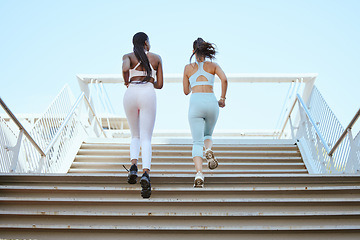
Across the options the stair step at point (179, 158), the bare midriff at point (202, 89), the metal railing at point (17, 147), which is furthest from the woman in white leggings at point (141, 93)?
the stair step at point (179, 158)

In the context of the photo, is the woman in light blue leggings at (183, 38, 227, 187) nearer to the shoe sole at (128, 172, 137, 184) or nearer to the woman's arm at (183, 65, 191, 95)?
the woman's arm at (183, 65, 191, 95)

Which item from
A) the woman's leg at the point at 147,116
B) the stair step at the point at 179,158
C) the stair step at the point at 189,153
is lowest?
the woman's leg at the point at 147,116

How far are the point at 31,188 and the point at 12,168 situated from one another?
5.33 feet

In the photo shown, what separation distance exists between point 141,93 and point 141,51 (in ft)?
1.60

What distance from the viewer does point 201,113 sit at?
180 inches

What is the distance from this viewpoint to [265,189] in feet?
13.0

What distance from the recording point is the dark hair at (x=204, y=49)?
15.9 ft

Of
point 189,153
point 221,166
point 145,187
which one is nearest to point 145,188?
point 145,187

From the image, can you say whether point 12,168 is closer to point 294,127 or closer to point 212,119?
point 212,119

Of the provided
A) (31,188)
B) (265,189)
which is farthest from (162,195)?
(31,188)

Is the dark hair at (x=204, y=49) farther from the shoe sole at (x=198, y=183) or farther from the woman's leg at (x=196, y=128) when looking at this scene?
the shoe sole at (x=198, y=183)

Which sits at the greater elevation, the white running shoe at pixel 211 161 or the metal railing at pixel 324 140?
the metal railing at pixel 324 140

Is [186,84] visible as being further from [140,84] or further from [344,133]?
[344,133]

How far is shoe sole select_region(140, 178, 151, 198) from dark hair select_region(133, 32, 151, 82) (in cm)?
111
